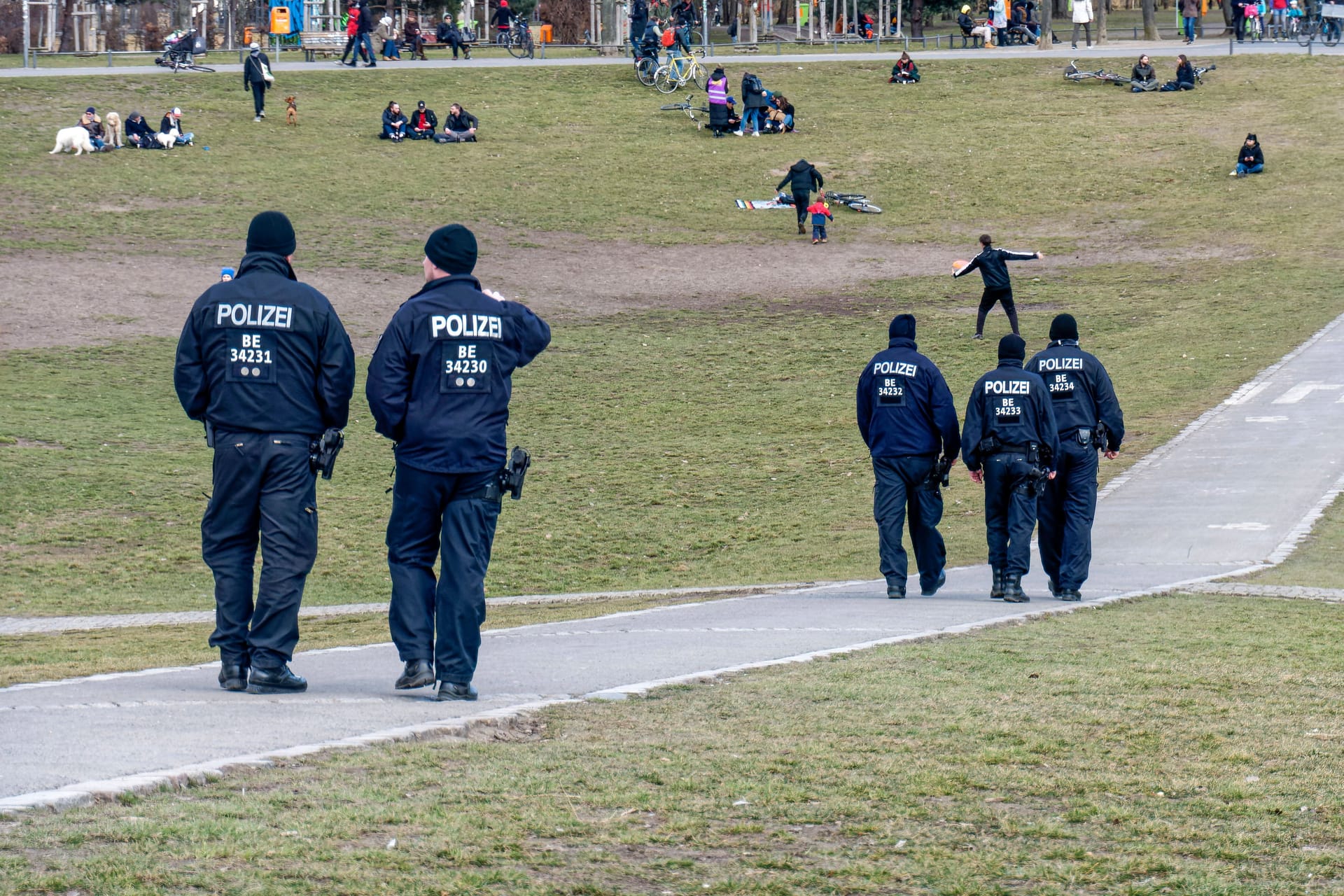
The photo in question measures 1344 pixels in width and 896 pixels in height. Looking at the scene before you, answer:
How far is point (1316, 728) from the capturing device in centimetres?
670

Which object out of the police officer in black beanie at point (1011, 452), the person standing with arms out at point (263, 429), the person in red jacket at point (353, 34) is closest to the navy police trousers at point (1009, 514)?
the police officer in black beanie at point (1011, 452)

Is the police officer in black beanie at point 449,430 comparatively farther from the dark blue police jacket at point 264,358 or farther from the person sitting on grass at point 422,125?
the person sitting on grass at point 422,125

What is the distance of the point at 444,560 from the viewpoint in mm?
6898

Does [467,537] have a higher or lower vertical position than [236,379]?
lower

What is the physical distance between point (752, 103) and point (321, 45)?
17149mm

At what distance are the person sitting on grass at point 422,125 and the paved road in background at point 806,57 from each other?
6.69m

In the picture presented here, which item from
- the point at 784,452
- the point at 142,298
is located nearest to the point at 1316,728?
the point at 784,452

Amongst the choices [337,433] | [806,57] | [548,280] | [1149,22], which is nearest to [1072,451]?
[337,433]

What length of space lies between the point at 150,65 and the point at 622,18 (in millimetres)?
16124

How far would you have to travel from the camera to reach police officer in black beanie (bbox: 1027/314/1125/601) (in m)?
11.6

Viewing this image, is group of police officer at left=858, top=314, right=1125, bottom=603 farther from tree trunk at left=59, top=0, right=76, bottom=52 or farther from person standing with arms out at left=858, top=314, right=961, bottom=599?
tree trunk at left=59, top=0, right=76, bottom=52

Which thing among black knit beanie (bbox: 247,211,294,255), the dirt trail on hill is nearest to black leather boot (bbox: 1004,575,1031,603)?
black knit beanie (bbox: 247,211,294,255)

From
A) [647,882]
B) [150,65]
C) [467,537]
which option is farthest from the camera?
[150,65]

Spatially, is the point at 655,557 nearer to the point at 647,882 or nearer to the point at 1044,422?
the point at 1044,422
